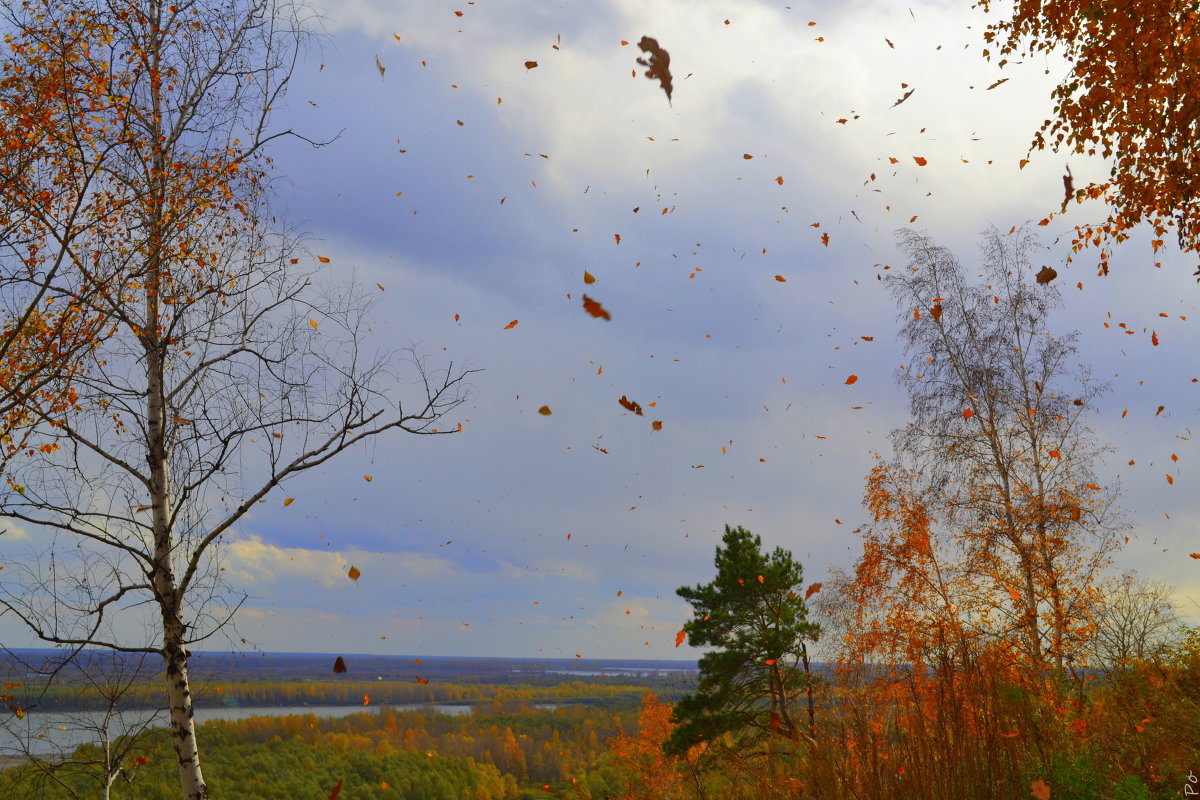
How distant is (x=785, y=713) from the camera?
16156 mm

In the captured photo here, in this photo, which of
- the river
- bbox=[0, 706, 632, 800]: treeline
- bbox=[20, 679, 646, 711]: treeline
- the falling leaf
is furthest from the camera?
bbox=[20, 679, 646, 711]: treeline

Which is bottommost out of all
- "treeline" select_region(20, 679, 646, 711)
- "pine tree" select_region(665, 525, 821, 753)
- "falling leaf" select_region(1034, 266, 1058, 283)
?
"treeline" select_region(20, 679, 646, 711)

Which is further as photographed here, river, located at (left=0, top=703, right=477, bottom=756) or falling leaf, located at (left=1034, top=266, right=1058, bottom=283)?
falling leaf, located at (left=1034, top=266, right=1058, bottom=283)

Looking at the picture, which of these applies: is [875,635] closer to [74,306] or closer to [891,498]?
[891,498]

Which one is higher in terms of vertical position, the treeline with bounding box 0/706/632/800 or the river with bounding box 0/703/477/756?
the river with bounding box 0/703/477/756

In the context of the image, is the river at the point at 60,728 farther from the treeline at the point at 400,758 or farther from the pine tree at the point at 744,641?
the treeline at the point at 400,758

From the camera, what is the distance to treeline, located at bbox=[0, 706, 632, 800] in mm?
39125

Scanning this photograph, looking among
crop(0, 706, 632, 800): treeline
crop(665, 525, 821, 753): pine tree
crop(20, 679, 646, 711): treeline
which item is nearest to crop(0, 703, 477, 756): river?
crop(665, 525, 821, 753): pine tree

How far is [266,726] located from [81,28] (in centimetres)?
5929

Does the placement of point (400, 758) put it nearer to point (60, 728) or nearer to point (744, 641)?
point (744, 641)

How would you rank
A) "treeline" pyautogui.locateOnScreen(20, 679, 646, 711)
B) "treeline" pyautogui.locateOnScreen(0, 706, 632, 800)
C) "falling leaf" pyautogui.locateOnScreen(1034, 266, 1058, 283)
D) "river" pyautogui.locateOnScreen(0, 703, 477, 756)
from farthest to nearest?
"treeline" pyautogui.locateOnScreen(20, 679, 646, 711) → "treeline" pyautogui.locateOnScreen(0, 706, 632, 800) → "falling leaf" pyautogui.locateOnScreen(1034, 266, 1058, 283) → "river" pyautogui.locateOnScreen(0, 703, 477, 756)

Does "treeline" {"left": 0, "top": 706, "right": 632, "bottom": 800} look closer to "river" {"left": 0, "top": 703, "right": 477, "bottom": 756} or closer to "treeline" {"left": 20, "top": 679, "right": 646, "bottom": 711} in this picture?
"treeline" {"left": 20, "top": 679, "right": 646, "bottom": 711}

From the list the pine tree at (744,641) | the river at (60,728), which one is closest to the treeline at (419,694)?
the pine tree at (744,641)

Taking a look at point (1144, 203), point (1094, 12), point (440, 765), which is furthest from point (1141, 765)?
point (440, 765)
